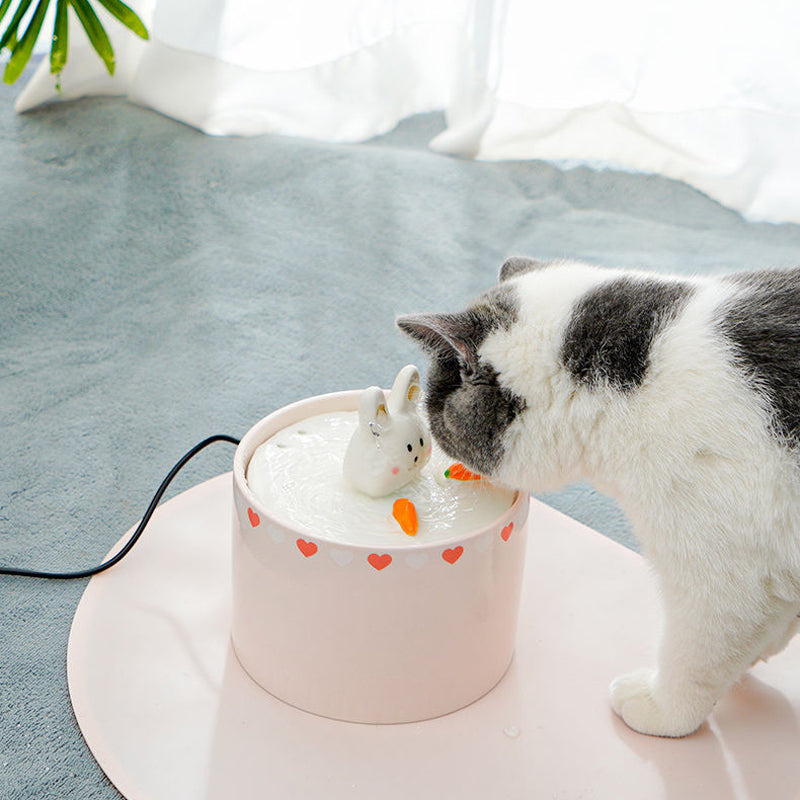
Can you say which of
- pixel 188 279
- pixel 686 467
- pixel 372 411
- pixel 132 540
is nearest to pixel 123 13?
pixel 188 279

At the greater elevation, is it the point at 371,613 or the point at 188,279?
the point at 371,613

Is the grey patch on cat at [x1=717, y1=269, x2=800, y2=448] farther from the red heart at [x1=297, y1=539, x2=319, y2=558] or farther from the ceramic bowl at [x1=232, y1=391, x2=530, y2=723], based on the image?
the red heart at [x1=297, y1=539, x2=319, y2=558]

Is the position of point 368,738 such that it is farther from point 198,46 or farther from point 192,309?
point 198,46

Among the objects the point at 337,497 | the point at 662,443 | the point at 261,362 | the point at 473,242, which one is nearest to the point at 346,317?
the point at 261,362

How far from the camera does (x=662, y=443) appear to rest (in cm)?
77

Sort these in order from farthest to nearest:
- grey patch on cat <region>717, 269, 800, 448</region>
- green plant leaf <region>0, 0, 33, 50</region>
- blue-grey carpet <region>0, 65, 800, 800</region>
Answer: green plant leaf <region>0, 0, 33, 50</region>, blue-grey carpet <region>0, 65, 800, 800</region>, grey patch on cat <region>717, 269, 800, 448</region>

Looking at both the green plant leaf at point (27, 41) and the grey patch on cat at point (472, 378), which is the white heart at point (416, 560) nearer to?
the grey patch on cat at point (472, 378)

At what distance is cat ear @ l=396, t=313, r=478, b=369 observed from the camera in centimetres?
82

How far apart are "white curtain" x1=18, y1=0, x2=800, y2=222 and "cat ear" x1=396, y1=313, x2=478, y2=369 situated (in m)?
1.34

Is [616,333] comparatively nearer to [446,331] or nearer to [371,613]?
[446,331]

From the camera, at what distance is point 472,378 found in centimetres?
84

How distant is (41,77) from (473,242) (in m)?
1.02

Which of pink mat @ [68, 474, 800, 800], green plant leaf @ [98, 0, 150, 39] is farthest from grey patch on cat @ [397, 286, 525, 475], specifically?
green plant leaf @ [98, 0, 150, 39]

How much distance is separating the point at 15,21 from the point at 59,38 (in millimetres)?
94
